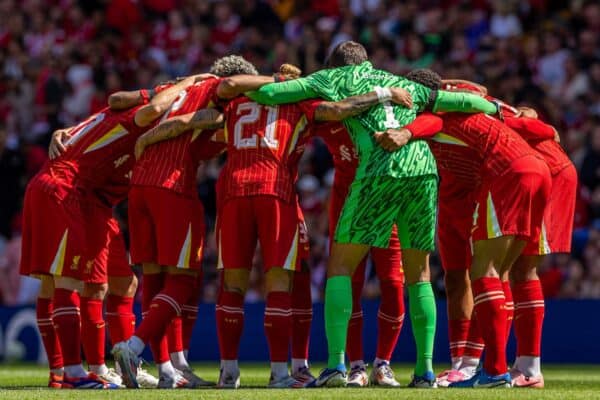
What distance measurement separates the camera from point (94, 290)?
39.5ft

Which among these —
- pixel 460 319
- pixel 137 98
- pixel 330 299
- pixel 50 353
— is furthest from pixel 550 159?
pixel 50 353

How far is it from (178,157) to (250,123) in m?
0.77

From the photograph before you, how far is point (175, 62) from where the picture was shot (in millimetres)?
23250

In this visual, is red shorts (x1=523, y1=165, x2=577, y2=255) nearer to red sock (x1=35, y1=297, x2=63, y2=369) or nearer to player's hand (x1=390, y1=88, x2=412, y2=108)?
player's hand (x1=390, y1=88, x2=412, y2=108)

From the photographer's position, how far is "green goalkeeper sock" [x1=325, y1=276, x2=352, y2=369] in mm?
10703

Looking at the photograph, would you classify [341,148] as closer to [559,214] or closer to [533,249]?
[533,249]

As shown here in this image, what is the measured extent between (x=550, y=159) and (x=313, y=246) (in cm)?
763

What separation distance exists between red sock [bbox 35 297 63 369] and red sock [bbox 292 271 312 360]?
2.15 metres

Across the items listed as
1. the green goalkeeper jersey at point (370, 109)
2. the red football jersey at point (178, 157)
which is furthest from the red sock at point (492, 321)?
the red football jersey at point (178, 157)

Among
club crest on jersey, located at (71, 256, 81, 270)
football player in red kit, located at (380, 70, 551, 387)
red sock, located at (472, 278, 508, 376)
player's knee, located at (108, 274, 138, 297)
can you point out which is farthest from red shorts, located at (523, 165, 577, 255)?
club crest on jersey, located at (71, 256, 81, 270)

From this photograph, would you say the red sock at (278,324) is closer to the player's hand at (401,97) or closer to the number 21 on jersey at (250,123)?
the number 21 on jersey at (250,123)

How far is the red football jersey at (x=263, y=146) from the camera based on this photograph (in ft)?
36.2

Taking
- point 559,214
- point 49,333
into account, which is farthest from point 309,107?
point 49,333

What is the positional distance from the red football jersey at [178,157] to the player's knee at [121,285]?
1.22 m
